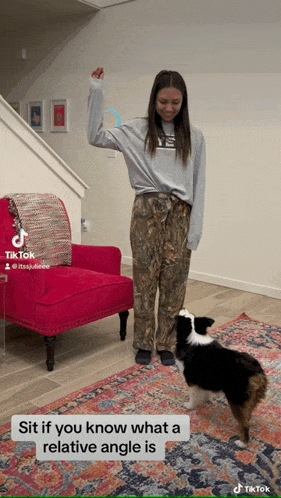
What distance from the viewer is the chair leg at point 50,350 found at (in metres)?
2.43

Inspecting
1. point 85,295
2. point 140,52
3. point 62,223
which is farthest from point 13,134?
point 140,52

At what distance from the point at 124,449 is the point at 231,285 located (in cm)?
345

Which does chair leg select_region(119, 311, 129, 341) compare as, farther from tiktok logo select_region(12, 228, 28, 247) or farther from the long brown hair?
the long brown hair

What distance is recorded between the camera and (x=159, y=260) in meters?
2.55

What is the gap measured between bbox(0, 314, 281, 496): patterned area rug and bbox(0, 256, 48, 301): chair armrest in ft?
1.88

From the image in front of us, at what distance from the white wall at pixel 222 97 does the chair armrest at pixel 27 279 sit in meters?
2.33

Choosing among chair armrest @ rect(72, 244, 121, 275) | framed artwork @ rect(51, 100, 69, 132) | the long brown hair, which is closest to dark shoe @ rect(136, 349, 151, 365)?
chair armrest @ rect(72, 244, 121, 275)

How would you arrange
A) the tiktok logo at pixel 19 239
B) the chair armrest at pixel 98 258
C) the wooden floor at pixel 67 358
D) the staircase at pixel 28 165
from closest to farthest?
the wooden floor at pixel 67 358
the tiktok logo at pixel 19 239
the chair armrest at pixel 98 258
the staircase at pixel 28 165

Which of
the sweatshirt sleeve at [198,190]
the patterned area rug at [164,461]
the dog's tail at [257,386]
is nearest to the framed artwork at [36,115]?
the sweatshirt sleeve at [198,190]

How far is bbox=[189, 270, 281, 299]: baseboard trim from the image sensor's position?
161 inches

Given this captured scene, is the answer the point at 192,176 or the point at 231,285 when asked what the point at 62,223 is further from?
the point at 231,285

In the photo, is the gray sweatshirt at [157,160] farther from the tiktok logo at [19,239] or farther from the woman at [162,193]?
the tiktok logo at [19,239]

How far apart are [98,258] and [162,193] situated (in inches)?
31.4

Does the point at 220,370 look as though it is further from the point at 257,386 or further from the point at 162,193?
the point at 162,193
